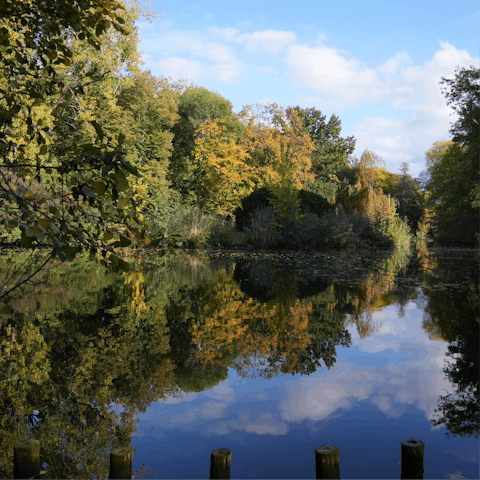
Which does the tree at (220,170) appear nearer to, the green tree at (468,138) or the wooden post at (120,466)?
the green tree at (468,138)

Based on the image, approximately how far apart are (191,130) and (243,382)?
28.7 m

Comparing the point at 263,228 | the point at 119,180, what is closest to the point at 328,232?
the point at 263,228

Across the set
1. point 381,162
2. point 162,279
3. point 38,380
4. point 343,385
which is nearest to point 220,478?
point 343,385

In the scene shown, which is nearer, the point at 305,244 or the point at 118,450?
the point at 118,450

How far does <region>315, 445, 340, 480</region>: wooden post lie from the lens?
2.14 meters

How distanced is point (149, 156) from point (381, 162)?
13550 mm

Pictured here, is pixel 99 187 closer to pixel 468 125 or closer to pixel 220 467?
pixel 220 467

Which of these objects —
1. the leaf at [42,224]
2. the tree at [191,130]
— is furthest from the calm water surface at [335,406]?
the tree at [191,130]

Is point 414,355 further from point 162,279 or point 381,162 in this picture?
point 381,162

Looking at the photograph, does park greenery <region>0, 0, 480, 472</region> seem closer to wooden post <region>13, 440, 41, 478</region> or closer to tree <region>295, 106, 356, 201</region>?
wooden post <region>13, 440, 41, 478</region>

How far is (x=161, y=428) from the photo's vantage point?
124 inches

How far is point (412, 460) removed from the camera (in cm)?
222

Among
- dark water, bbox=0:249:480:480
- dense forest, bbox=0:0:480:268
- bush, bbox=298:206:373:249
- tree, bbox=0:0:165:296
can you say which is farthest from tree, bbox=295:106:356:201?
tree, bbox=0:0:165:296

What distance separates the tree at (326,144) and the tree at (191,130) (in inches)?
372
